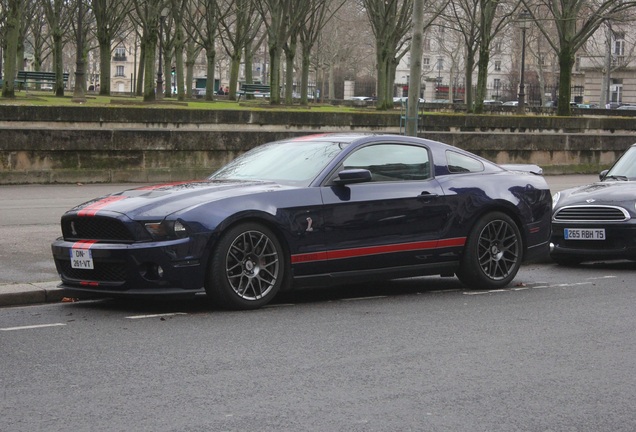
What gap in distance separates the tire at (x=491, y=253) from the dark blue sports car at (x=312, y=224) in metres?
0.01

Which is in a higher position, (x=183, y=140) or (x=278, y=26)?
(x=278, y=26)

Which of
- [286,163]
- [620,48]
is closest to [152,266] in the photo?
[286,163]

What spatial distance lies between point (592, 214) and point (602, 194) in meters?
0.35

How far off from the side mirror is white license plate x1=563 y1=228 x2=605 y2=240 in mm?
4012

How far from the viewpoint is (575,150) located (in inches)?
1109

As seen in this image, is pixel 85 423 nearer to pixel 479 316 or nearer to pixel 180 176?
pixel 479 316

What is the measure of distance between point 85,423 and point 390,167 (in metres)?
5.20

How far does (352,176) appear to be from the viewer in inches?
366

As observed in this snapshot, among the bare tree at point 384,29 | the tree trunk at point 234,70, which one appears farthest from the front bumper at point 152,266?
the tree trunk at point 234,70

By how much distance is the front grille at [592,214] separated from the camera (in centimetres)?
1238

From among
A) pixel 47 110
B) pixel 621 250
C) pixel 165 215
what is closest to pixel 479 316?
pixel 165 215

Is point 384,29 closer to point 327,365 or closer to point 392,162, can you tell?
point 392,162

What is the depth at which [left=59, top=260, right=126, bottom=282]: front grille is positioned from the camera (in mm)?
8508

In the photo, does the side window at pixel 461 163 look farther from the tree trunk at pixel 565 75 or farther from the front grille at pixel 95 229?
the tree trunk at pixel 565 75
